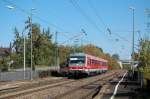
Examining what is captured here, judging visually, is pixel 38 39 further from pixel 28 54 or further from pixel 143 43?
pixel 143 43

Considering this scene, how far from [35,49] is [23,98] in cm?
6446

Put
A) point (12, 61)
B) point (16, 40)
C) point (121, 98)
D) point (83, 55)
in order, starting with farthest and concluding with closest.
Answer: point (16, 40) → point (12, 61) → point (83, 55) → point (121, 98)

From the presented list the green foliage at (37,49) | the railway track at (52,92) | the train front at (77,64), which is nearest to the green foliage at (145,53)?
the train front at (77,64)

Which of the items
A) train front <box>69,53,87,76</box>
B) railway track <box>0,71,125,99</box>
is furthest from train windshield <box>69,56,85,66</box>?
railway track <box>0,71,125,99</box>

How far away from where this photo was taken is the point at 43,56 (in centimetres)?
8925

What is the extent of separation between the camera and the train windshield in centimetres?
5725

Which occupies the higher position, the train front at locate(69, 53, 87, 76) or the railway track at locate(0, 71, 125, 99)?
the train front at locate(69, 53, 87, 76)

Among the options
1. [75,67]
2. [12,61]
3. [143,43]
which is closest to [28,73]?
[75,67]

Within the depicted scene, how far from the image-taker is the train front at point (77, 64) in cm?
5716

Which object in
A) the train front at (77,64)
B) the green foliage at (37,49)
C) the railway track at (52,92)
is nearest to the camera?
the railway track at (52,92)

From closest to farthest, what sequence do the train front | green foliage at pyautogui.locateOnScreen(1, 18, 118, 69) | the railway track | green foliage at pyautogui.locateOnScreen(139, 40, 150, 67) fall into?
the railway track, green foliage at pyautogui.locateOnScreen(139, 40, 150, 67), the train front, green foliage at pyautogui.locateOnScreen(1, 18, 118, 69)

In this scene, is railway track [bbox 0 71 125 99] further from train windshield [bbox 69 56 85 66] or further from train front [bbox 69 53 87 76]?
train windshield [bbox 69 56 85 66]

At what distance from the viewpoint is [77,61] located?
190ft

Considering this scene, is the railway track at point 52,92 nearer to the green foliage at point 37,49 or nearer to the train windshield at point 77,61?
the train windshield at point 77,61
